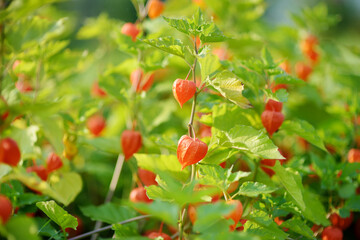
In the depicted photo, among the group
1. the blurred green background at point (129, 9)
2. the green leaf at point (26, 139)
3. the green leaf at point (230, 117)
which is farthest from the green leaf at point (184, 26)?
the blurred green background at point (129, 9)

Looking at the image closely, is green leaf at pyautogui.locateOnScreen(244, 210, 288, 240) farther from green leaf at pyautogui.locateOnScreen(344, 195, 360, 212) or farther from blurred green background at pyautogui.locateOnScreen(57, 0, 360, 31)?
blurred green background at pyautogui.locateOnScreen(57, 0, 360, 31)

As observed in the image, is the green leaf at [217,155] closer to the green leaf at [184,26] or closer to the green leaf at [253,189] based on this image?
the green leaf at [253,189]

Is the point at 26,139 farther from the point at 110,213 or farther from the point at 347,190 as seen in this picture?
the point at 347,190

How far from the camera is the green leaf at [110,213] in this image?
828mm

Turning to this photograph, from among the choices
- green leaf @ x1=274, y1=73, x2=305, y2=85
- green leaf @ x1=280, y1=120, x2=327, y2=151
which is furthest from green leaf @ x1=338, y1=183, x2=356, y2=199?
green leaf @ x1=274, y1=73, x2=305, y2=85

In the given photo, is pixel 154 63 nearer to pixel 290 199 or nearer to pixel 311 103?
pixel 290 199

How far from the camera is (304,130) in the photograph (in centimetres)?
71

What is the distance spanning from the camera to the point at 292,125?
28.8 inches

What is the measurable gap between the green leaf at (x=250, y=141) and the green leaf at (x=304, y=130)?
13 cm

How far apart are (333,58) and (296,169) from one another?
1.06 meters

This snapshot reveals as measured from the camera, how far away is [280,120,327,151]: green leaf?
72 centimetres

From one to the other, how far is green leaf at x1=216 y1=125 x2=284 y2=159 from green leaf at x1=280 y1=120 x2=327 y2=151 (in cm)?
13

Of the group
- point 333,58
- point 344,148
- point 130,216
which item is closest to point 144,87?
point 130,216

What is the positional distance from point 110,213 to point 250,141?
418 millimetres
